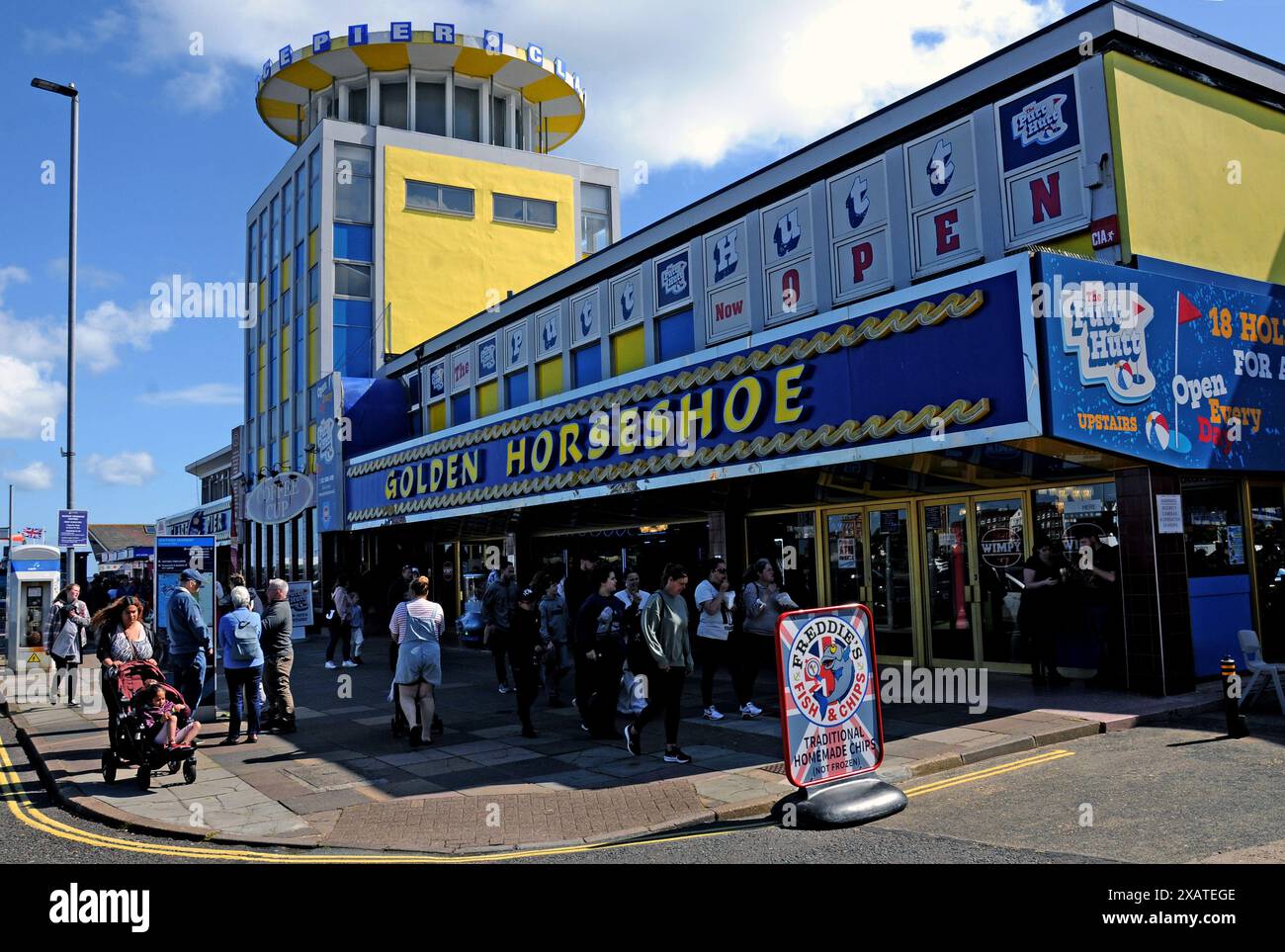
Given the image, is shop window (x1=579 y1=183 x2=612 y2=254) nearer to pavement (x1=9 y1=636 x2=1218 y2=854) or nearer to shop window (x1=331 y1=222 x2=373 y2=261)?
shop window (x1=331 y1=222 x2=373 y2=261)

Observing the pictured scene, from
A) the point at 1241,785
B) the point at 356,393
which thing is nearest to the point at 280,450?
the point at 356,393

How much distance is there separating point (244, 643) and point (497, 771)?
349 centimetres

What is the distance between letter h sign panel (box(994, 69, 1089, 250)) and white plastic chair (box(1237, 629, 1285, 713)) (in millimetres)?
4935

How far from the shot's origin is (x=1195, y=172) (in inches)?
489

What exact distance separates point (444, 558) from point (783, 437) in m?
15.1

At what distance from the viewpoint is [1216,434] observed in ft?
39.5

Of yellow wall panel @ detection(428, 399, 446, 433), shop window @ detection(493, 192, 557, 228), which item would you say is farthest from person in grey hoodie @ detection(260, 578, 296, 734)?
shop window @ detection(493, 192, 557, 228)

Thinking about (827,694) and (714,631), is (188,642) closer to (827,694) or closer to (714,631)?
(714,631)

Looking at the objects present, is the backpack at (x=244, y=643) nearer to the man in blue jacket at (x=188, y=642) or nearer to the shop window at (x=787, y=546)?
the man in blue jacket at (x=188, y=642)

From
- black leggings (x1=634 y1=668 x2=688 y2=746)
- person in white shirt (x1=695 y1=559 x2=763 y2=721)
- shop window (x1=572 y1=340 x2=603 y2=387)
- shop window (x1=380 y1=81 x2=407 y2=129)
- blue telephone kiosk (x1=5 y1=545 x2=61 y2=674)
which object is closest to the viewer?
black leggings (x1=634 y1=668 x2=688 y2=746)

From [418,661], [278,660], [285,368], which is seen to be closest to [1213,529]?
[418,661]

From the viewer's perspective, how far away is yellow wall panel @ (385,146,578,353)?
33.2m

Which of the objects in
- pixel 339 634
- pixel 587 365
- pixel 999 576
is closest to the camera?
pixel 999 576
